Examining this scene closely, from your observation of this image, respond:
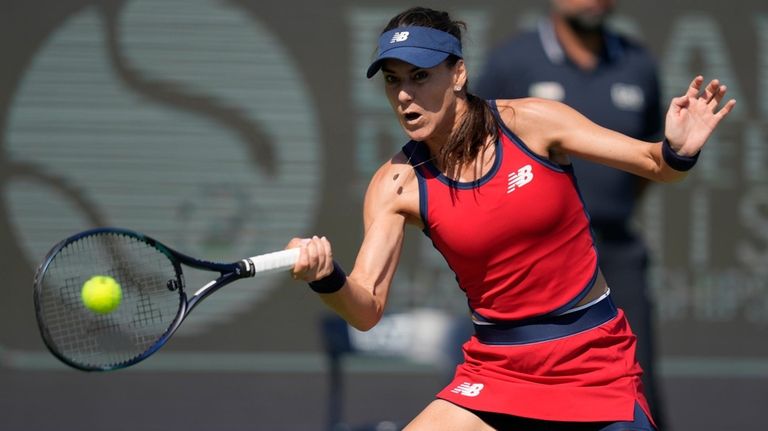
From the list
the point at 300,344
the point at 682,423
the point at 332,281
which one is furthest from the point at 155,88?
the point at 332,281

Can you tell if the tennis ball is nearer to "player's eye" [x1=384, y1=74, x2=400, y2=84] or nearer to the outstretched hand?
"player's eye" [x1=384, y1=74, x2=400, y2=84]

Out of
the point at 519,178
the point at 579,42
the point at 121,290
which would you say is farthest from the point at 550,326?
the point at 579,42

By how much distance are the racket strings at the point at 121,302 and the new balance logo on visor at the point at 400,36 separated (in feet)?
2.65

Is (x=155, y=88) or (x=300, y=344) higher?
(x=155, y=88)

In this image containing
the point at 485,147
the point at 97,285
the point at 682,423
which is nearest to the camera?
the point at 97,285

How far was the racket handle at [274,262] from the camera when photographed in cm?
312

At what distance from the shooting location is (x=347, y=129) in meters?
6.48

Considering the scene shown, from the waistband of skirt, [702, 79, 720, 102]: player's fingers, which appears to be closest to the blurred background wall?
the waistband of skirt

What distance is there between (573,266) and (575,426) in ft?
1.35

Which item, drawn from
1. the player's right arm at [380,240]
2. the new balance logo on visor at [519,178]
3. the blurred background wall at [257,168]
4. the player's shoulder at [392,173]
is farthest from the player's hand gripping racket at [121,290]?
the blurred background wall at [257,168]

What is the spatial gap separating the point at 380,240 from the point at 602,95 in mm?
A: 1729

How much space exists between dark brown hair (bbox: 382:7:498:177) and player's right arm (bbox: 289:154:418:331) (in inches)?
4.5

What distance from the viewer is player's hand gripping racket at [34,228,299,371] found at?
10.3 feet

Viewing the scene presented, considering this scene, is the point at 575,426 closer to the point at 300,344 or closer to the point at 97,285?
the point at 97,285
